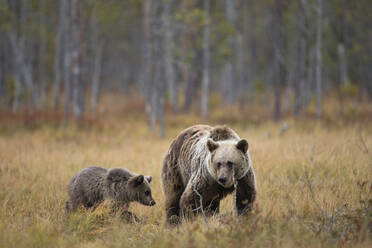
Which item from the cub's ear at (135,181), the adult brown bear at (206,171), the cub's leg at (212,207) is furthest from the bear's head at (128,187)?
the cub's leg at (212,207)

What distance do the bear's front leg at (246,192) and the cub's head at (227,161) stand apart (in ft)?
0.49

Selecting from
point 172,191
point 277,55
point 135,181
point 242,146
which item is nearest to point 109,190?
point 135,181

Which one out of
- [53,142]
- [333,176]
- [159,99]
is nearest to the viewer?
[333,176]

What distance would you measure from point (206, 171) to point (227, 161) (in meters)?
0.43

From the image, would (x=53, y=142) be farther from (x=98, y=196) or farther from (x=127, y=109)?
(x=127, y=109)

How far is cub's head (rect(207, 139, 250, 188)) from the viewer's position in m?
4.09

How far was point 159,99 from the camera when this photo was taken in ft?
47.7

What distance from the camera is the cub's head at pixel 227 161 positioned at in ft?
13.4

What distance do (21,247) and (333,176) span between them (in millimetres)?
4984

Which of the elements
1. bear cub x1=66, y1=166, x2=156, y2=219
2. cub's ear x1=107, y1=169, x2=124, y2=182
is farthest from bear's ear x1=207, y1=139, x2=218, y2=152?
cub's ear x1=107, y1=169, x2=124, y2=182

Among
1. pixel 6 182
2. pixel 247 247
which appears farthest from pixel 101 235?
pixel 6 182

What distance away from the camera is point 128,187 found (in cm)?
554

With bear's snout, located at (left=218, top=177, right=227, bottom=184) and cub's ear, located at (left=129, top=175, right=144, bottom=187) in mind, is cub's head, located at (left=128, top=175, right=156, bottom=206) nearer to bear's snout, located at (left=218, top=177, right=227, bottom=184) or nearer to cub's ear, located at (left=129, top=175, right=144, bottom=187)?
cub's ear, located at (left=129, top=175, right=144, bottom=187)

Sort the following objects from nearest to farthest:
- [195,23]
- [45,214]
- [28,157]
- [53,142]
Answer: [45,214], [28,157], [53,142], [195,23]
